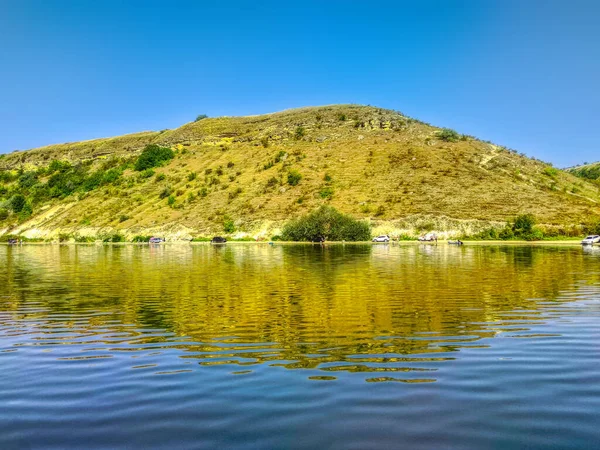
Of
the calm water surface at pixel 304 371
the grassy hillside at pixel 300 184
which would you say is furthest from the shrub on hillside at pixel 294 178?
the calm water surface at pixel 304 371

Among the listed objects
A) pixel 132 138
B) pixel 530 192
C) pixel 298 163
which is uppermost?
pixel 132 138

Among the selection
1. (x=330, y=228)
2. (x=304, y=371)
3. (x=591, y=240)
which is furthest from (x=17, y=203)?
(x=304, y=371)

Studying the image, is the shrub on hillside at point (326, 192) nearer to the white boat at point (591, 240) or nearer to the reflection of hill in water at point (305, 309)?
the white boat at point (591, 240)

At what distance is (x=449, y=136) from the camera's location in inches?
4444

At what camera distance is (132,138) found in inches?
6284

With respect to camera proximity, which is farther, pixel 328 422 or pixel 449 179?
pixel 449 179

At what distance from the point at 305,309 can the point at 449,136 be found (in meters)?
104

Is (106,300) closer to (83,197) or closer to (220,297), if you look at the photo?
(220,297)

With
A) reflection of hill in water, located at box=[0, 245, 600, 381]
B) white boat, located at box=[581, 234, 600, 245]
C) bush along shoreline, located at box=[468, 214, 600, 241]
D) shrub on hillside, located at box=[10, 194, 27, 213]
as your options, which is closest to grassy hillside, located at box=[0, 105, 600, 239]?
shrub on hillside, located at box=[10, 194, 27, 213]

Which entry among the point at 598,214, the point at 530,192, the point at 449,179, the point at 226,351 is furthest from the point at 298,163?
the point at 226,351

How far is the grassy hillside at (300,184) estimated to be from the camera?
286 feet

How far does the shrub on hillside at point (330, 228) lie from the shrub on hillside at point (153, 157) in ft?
183

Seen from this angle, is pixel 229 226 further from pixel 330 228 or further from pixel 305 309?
pixel 305 309

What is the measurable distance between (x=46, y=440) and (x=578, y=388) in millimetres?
7431
